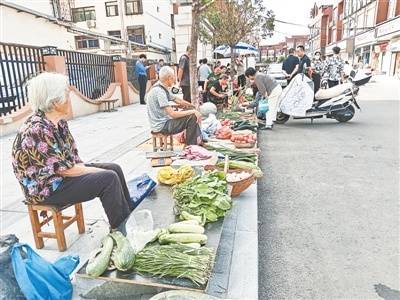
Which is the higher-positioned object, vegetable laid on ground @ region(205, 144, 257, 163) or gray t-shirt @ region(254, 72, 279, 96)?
gray t-shirt @ region(254, 72, 279, 96)

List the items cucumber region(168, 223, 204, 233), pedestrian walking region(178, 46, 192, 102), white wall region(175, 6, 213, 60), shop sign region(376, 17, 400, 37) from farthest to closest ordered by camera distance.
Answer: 1. white wall region(175, 6, 213, 60)
2. shop sign region(376, 17, 400, 37)
3. pedestrian walking region(178, 46, 192, 102)
4. cucumber region(168, 223, 204, 233)

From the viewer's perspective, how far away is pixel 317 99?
8086mm

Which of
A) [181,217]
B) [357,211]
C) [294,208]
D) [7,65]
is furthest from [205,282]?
[7,65]

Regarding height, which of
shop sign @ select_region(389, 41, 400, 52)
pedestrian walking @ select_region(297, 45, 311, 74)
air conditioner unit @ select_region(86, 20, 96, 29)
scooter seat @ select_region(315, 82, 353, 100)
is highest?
air conditioner unit @ select_region(86, 20, 96, 29)

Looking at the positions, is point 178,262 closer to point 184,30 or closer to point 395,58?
point 184,30

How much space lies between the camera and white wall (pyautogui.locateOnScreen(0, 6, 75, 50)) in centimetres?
1354

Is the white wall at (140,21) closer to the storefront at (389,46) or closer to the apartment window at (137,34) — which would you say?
the apartment window at (137,34)

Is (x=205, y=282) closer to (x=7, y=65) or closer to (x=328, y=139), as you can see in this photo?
(x=328, y=139)

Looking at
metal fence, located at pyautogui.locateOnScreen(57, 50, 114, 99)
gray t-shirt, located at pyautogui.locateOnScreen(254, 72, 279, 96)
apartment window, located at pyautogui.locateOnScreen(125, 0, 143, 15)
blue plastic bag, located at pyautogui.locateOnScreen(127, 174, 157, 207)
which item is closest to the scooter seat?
gray t-shirt, located at pyautogui.locateOnScreen(254, 72, 279, 96)

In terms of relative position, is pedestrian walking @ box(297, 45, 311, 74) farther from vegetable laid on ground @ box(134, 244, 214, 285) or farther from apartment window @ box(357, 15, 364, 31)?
apartment window @ box(357, 15, 364, 31)

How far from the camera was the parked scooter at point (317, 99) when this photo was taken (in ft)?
25.6

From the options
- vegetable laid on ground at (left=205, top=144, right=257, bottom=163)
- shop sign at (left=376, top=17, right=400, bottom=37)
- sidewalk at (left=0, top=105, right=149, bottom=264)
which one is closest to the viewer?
sidewalk at (left=0, top=105, right=149, bottom=264)

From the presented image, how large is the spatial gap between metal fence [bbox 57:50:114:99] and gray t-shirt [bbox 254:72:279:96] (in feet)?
19.5

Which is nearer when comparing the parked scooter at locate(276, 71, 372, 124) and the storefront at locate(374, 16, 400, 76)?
the parked scooter at locate(276, 71, 372, 124)
